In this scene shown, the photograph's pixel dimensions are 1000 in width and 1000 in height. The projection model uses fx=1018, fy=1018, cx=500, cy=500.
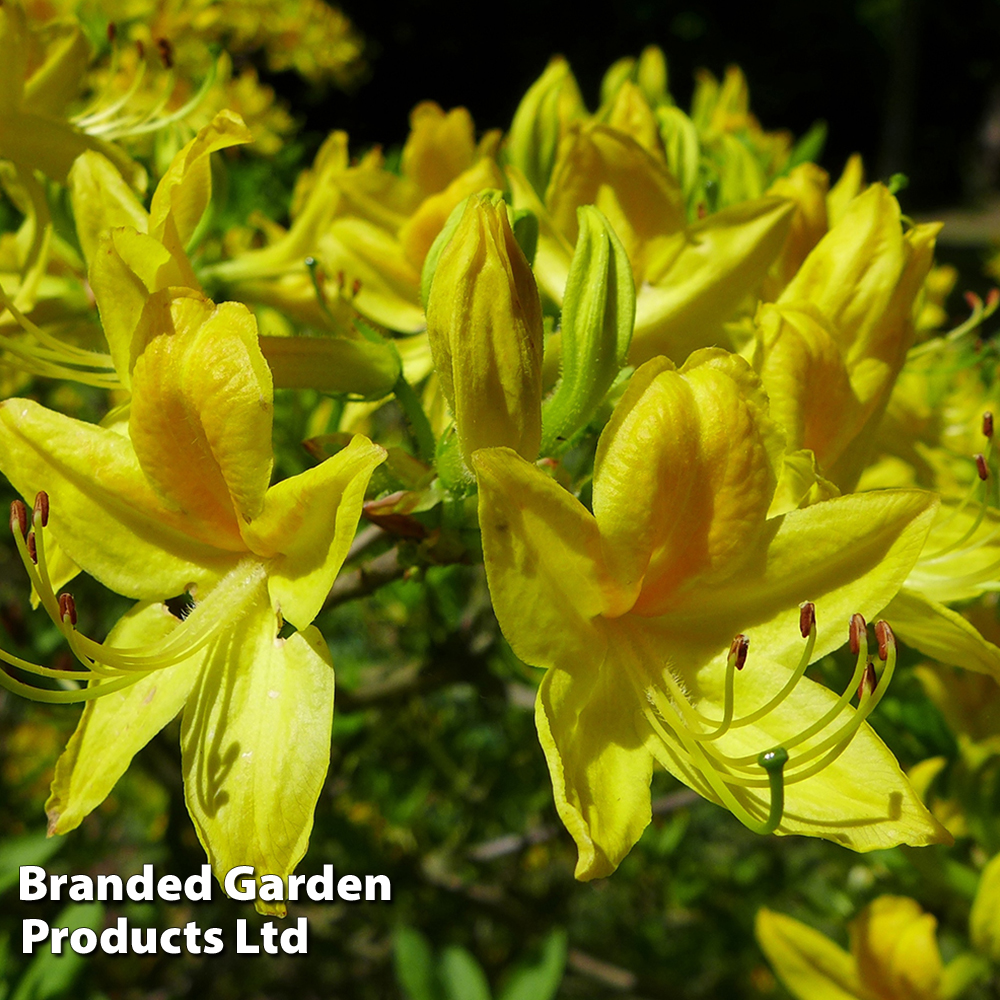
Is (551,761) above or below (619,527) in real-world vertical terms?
below

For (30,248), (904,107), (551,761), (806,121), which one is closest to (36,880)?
(30,248)

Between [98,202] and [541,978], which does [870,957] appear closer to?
[541,978]

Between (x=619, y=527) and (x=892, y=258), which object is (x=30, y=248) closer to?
(x=619, y=527)

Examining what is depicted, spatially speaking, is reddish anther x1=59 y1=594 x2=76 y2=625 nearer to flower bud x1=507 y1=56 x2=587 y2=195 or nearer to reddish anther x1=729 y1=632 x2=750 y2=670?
reddish anther x1=729 y1=632 x2=750 y2=670

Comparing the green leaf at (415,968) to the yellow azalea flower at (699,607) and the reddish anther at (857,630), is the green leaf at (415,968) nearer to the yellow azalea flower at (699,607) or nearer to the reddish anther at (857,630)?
the yellow azalea flower at (699,607)

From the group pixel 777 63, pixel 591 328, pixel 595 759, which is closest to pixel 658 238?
pixel 591 328

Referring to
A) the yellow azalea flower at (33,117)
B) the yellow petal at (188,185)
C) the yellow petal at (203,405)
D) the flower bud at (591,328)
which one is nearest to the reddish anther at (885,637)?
the flower bud at (591,328)
